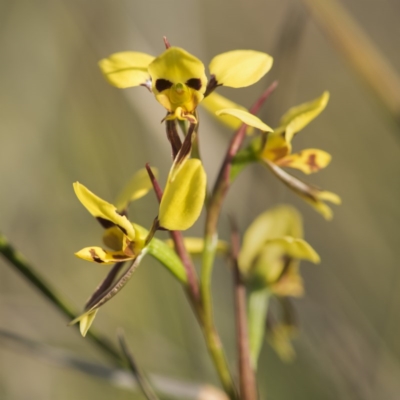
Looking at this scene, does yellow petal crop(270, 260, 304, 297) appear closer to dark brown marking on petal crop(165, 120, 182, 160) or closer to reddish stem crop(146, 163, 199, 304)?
reddish stem crop(146, 163, 199, 304)

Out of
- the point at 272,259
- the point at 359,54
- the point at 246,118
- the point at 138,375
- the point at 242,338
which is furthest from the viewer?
the point at 359,54

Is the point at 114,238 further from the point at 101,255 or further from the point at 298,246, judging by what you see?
the point at 298,246

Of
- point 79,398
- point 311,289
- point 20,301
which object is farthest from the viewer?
point 311,289

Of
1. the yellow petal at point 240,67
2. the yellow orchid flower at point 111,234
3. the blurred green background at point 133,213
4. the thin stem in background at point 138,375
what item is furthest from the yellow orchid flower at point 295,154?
the blurred green background at point 133,213

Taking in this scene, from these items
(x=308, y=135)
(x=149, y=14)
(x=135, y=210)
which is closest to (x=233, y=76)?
(x=135, y=210)

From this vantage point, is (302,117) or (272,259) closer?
(302,117)

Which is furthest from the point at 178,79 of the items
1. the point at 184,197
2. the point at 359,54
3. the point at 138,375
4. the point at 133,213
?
the point at 133,213

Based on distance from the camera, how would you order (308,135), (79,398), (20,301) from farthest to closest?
1. (308,135)
2. (79,398)
3. (20,301)

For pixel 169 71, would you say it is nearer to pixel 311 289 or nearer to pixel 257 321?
pixel 257 321

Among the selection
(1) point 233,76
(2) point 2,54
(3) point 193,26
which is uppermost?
(2) point 2,54
